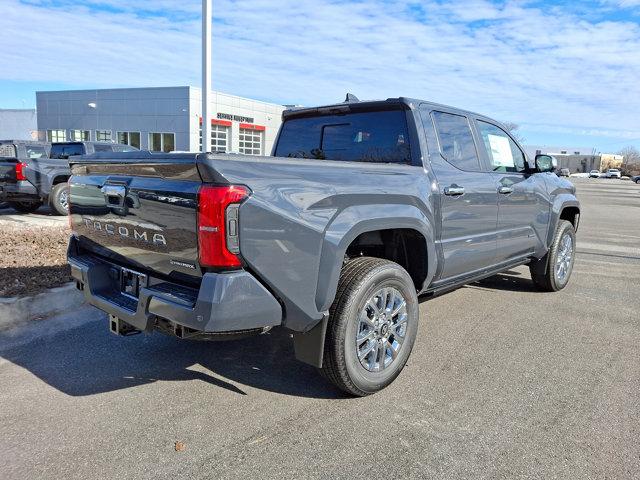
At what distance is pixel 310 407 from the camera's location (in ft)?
10.8

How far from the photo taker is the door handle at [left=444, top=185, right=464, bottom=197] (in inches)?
161

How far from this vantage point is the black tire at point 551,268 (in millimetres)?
6133

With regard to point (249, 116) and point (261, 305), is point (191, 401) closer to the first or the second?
point (261, 305)

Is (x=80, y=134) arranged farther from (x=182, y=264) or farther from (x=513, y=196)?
(x=182, y=264)

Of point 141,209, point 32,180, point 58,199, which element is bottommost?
point 58,199

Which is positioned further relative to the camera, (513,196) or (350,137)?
(513,196)

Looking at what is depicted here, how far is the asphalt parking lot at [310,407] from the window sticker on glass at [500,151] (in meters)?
1.60

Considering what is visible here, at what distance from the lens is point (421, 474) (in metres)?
2.62

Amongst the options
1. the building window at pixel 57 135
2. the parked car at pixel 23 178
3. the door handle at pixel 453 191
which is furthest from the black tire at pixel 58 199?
the building window at pixel 57 135

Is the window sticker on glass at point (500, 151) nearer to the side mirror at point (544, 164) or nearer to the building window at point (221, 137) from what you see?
the side mirror at point (544, 164)

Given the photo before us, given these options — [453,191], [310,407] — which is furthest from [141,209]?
[453,191]

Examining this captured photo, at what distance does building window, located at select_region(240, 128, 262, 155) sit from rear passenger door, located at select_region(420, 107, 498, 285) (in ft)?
129

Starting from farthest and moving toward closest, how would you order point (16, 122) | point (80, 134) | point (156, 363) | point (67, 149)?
point (16, 122)
point (80, 134)
point (67, 149)
point (156, 363)

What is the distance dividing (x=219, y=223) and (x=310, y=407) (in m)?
1.42
